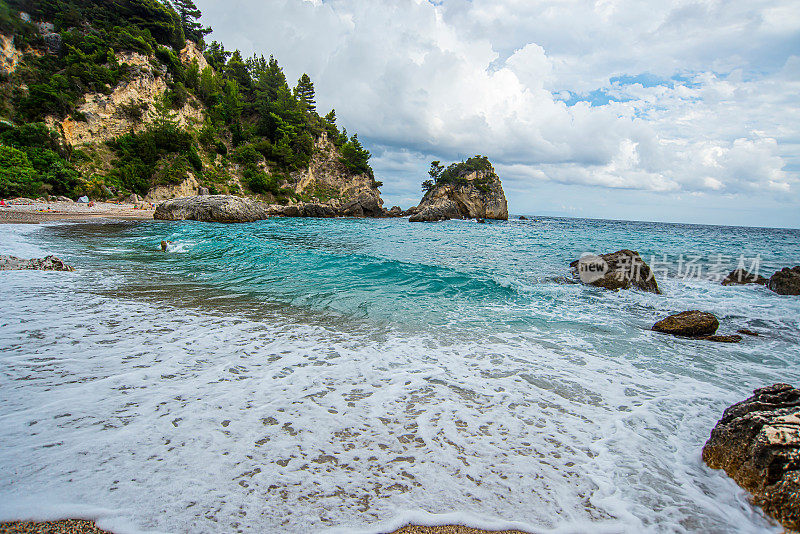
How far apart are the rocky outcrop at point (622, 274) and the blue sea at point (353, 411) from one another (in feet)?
9.07

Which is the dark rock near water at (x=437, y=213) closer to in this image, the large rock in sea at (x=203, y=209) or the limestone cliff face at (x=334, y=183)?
the limestone cliff face at (x=334, y=183)

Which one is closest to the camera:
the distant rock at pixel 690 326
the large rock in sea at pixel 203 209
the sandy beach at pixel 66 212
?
the distant rock at pixel 690 326

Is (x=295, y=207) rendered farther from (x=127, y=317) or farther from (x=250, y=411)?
(x=250, y=411)

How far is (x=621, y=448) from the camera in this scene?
3025mm

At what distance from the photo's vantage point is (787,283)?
1059cm

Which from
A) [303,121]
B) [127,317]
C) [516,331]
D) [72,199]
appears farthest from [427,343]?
[303,121]

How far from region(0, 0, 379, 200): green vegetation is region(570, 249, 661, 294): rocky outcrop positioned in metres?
40.5

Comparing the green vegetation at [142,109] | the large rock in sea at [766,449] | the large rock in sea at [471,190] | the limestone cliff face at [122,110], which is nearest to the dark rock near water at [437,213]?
the large rock in sea at [471,190]

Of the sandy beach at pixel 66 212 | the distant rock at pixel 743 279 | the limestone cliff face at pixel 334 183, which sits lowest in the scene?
the distant rock at pixel 743 279

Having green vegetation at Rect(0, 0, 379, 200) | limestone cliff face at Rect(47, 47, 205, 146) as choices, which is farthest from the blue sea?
limestone cliff face at Rect(47, 47, 205, 146)

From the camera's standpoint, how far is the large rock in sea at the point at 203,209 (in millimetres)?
27156

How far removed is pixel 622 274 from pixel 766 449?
9.42 m

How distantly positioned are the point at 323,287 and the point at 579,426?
6978 mm

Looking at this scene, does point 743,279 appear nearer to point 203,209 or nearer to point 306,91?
point 203,209
